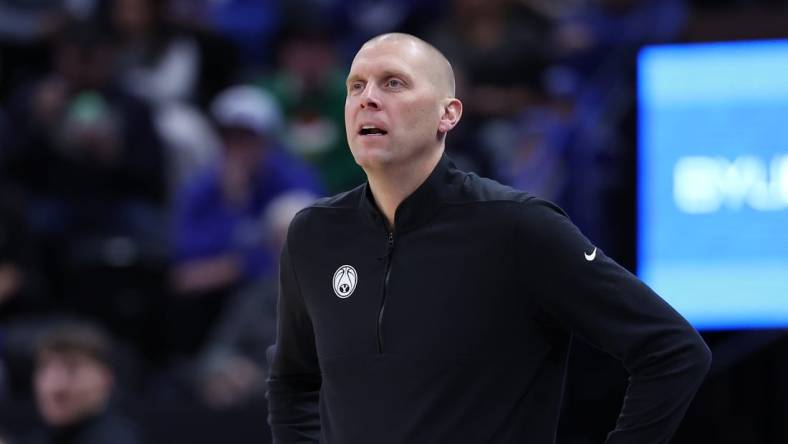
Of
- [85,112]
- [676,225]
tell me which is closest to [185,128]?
[85,112]

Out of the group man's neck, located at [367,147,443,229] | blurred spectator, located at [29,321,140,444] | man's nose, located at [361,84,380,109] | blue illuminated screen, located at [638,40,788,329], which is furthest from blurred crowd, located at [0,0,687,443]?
man's nose, located at [361,84,380,109]

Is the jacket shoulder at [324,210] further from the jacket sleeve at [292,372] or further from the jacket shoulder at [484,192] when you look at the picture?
the jacket shoulder at [484,192]

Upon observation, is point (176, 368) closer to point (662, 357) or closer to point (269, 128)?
point (269, 128)

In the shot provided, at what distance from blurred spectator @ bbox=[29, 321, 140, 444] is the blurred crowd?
0.45m

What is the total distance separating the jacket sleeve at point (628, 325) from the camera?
2.90 metres

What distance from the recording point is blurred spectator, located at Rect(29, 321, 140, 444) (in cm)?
569

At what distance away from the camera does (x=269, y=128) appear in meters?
8.05

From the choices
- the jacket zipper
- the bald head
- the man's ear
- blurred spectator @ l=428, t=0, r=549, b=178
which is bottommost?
the jacket zipper

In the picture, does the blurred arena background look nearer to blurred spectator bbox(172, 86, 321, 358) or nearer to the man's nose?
blurred spectator bbox(172, 86, 321, 358)

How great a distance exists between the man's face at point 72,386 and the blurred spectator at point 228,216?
1.65 meters

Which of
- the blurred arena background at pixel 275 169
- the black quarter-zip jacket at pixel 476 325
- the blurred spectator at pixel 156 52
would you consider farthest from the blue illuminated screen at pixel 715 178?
the blurred spectator at pixel 156 52

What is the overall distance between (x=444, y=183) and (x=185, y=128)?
18.3 feet

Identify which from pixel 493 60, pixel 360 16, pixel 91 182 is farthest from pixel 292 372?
pixel 360 16

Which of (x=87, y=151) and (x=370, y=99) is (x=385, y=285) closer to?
(x=370, y=99)
